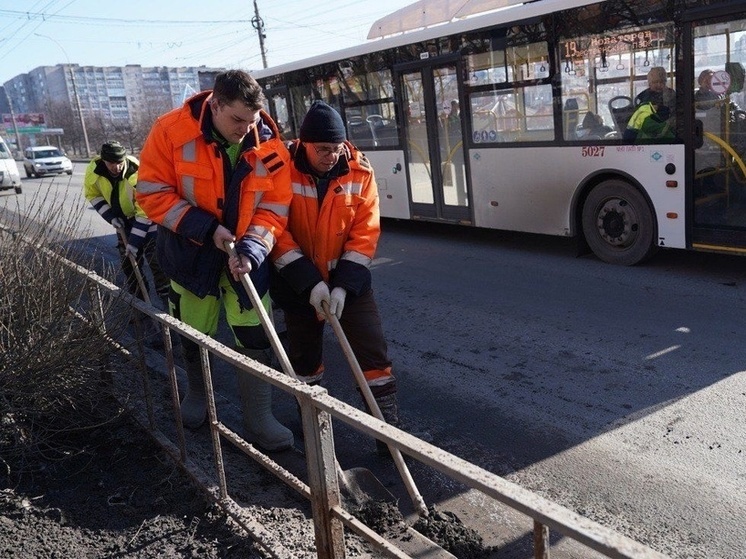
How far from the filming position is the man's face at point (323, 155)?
3.53 meters

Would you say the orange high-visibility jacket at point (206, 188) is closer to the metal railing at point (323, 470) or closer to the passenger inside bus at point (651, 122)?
the metal railing at point (323, 470)

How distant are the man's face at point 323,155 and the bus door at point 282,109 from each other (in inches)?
366

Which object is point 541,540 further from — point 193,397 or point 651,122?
point 651,122

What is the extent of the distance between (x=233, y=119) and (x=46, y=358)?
1378 mm

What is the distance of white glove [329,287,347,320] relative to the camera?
11.8 ft

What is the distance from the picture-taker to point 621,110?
7.79 metres

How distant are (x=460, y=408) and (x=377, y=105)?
7.10 metres

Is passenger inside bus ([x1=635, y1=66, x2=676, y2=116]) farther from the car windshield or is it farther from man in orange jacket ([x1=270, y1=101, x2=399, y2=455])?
the car windshield

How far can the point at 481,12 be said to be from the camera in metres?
9.69

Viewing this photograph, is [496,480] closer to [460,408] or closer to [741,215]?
[460,408]

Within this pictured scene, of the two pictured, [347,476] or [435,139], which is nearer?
[347,476]

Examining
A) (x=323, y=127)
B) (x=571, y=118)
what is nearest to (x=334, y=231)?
(x=323, y=127)

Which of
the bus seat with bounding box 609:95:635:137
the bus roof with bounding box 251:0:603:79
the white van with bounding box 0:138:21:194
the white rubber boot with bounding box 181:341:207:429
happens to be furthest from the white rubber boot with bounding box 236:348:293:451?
the white van with bounding box 0:138:21:194

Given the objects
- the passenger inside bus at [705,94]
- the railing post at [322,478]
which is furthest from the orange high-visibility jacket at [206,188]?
the passenger inside bus at [705,94]
